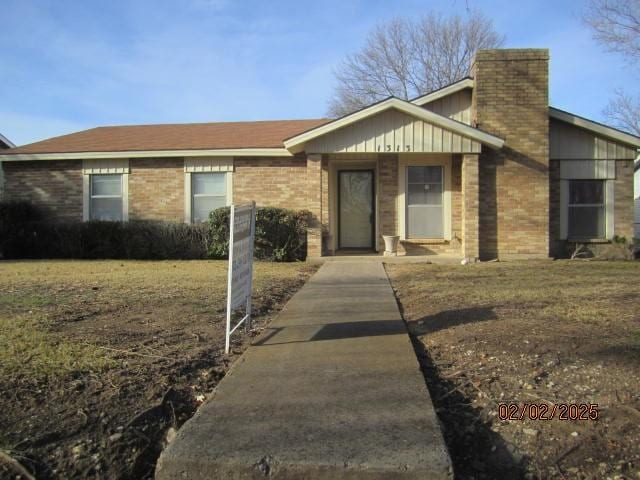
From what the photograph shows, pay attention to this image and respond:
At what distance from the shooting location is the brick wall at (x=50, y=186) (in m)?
Result: 14.9

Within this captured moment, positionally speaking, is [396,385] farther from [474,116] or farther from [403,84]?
[403,84]

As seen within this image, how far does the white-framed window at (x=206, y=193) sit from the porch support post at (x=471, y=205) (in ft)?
20.5

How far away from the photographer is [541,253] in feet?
43.2

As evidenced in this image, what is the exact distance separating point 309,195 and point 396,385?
9.66m

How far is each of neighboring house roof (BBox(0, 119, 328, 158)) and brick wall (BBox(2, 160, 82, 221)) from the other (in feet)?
1.46

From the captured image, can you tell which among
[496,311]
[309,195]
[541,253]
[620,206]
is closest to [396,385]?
[496,311]

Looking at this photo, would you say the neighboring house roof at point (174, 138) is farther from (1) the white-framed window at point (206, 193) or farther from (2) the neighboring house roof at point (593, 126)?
(2) the neighboring house roof at point (593, 126)

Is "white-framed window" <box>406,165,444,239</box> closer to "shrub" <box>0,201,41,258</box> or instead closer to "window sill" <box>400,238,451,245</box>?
"window sill" <box>400,238,451,245</box>

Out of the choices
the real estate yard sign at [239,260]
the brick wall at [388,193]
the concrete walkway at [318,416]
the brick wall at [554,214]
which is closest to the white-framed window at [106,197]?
the brick wall at [388,193]

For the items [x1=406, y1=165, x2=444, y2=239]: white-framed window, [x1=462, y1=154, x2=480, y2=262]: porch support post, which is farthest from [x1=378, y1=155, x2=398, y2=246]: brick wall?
[x1=462, y1=154, x2=480, y2=262]: porch support post

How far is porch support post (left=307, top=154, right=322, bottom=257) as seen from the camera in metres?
12.9

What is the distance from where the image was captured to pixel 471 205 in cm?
1270
